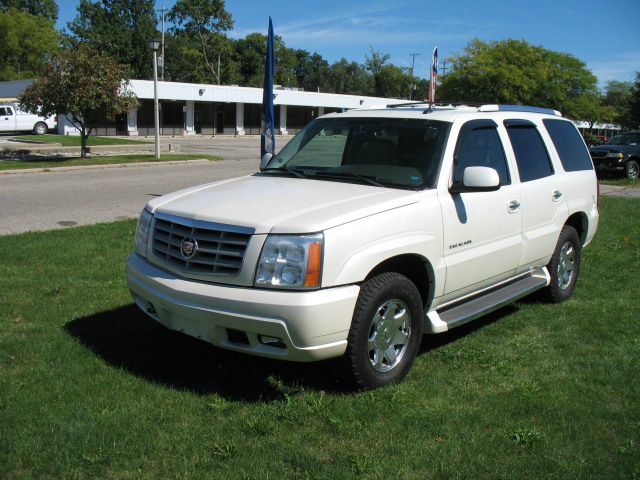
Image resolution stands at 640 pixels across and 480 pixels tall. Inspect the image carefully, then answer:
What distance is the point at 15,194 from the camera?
1393cm

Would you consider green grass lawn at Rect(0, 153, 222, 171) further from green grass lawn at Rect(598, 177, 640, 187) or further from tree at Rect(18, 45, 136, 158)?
green grass lawn at Rect(598, 177, 640, 187)

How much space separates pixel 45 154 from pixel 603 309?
23.9 m

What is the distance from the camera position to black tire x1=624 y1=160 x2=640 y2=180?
21438 millimetres

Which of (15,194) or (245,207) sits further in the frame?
(15,194)

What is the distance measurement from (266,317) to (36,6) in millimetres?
108905

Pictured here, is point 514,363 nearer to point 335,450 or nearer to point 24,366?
point 335,450

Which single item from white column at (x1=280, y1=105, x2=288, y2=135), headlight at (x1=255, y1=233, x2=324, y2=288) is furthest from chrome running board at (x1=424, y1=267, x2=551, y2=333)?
white column at (x1=280, y1=105, x2=288, y2=135)

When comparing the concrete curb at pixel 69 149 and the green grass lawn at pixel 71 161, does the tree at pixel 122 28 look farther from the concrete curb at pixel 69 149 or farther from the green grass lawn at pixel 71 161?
the green grass lawn at pixel 71 161

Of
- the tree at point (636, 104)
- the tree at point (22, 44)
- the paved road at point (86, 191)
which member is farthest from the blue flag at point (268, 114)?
the tree at point (22, 44)

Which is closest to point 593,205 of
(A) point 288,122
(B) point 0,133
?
(B) point 0,133

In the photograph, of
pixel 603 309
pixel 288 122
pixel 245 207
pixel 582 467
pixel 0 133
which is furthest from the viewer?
pixel 288 122

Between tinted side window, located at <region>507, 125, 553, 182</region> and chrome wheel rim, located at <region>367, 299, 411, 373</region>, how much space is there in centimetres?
198

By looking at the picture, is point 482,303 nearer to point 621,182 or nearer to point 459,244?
point 459,244

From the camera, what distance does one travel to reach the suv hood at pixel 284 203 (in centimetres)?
382
